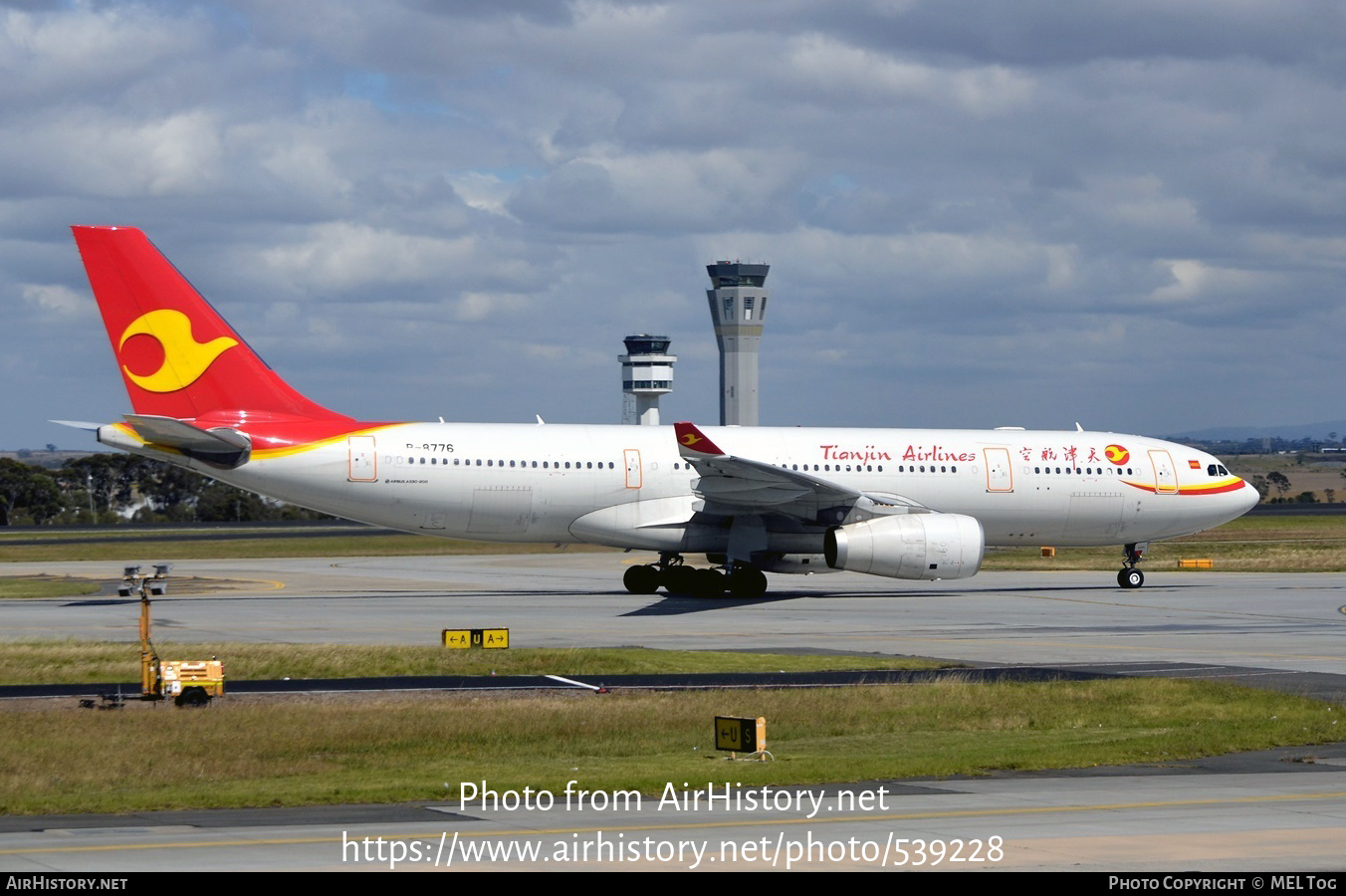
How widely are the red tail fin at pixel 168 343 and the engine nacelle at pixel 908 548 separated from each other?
12.6 metres

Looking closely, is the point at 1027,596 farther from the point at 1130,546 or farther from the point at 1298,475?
the point at 1298,475

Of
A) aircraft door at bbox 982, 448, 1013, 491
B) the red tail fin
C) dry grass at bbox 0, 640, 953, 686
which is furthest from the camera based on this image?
aircraft door at bbox 982, 448, 1013, 491

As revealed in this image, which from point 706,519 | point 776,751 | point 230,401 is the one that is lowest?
point 776,751

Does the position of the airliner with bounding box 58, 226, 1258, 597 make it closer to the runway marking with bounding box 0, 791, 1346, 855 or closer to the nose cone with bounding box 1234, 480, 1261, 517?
the nose cone with bounding box 1234, 480, 1261, 517

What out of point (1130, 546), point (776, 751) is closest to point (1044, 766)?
point (776, 751)

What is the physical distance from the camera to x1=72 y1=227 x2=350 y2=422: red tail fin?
3375 centimetres

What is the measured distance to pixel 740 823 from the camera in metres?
11.7

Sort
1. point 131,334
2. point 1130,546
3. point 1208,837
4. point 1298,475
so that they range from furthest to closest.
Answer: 1. point 1298,475
2. point 1130,546
3. point 131,334
4. point 1208,837

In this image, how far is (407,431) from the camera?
36062 millimetres

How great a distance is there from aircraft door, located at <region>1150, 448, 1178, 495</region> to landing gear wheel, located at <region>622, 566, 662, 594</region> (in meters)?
13.5

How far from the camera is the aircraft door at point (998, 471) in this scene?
39281 mm

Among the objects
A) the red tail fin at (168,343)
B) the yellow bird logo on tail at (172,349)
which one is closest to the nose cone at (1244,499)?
the red tail fin at (168,343)

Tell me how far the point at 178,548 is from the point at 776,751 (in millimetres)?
52463

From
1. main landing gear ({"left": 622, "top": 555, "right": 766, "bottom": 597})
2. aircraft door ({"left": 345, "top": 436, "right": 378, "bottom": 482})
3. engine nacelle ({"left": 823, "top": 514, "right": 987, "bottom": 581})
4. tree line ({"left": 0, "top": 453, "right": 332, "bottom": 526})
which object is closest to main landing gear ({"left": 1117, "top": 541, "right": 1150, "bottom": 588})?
engine nacelle ({"left": 823, "top": 514, "right": 987, "bottom": 581})
